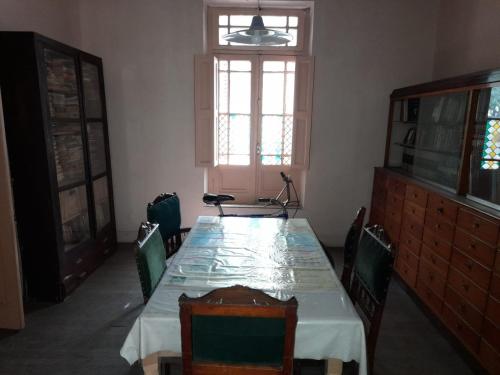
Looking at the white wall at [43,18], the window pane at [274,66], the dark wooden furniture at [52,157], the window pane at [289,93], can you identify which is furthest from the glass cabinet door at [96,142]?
the window pane at [289,93]

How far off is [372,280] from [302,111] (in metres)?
2.70

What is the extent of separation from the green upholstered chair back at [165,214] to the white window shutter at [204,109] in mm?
1330

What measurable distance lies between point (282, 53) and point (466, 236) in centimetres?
280

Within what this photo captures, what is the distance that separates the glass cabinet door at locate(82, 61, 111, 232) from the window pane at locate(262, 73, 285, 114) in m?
1.86

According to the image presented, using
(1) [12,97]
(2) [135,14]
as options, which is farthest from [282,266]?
(2) [135,14]

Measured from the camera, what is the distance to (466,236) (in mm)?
2324

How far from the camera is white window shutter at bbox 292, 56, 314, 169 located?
3.91 m

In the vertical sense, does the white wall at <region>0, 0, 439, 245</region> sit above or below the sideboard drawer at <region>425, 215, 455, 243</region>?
above

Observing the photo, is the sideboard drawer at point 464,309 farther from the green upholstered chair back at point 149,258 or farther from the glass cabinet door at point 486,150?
the green upholstered chair back at point 149,258

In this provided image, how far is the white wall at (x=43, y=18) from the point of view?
2747 mm

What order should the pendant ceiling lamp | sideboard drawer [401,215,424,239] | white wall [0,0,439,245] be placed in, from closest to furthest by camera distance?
the pendant ceiling lamp → sideboard drawer [401,215,424,239] → white wall [0,0,439,245]

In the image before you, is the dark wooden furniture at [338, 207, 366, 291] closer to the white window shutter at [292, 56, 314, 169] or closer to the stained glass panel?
the white window shutter at [292, 56, 314, 169]

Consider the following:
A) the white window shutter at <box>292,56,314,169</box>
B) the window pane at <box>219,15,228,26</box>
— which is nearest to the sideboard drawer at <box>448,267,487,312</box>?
the white window shutter at <box>292,56,314,169</box>

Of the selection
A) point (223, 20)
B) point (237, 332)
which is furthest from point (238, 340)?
point (223, 20)
